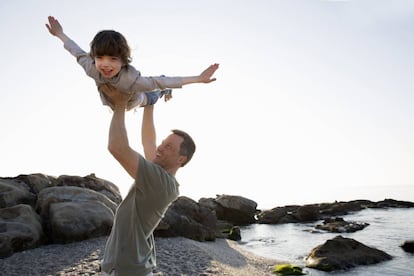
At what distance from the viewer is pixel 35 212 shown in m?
17.2

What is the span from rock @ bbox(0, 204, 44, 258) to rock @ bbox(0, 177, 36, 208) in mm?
2443

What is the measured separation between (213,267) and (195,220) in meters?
10.3

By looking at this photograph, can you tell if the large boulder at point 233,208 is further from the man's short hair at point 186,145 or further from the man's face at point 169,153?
the man's face at point 169,153

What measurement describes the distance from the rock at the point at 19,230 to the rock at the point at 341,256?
1526cm

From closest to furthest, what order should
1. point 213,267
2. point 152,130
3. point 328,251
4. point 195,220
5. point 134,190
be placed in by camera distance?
point 134,190 < point 152,130 < point 213,267 < point 328,251 < point 195,220

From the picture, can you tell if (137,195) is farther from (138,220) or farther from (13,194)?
(13,194)

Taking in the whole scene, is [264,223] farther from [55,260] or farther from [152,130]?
[152,130]

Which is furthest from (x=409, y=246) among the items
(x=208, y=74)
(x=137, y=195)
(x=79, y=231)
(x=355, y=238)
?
(x=137, y=195)

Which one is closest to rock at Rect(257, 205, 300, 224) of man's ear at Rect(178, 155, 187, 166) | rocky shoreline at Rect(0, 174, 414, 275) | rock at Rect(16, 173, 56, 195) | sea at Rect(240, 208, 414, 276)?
sea at Rect(240, 208, 414, 276)

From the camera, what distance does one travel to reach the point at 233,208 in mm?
52625

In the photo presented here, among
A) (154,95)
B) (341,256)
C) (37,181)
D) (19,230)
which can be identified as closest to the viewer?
(154,95)

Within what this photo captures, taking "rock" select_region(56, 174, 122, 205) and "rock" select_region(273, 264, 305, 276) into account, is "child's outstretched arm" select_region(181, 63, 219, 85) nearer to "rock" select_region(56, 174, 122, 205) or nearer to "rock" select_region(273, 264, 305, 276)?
"rock" select_region(273, 264, 305, 276)

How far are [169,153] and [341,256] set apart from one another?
21.8m

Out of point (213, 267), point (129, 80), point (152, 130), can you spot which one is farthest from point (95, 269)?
point (129, 80)
